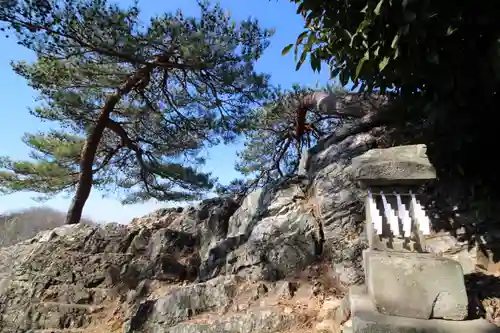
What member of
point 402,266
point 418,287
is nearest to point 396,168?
point 402,266

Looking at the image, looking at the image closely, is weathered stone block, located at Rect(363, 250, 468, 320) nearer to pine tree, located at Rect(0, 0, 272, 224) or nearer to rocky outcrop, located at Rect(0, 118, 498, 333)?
rocky outcrop, located at Rect(0, 118, 498, 333)

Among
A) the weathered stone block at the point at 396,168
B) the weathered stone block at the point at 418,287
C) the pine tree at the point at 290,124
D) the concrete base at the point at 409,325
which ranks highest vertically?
the pine tree at the point at 290,124

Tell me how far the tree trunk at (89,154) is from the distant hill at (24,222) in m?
9.10

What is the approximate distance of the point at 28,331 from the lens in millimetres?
3994

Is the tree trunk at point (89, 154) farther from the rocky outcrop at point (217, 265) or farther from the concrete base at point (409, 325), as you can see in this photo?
the concrete base at point (409, 325)

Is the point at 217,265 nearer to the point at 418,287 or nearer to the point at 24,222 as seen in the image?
the point at 418,287

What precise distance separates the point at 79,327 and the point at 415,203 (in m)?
4.08

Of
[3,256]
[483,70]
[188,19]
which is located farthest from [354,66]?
[3,256]

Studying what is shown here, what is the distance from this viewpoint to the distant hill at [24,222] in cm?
1451

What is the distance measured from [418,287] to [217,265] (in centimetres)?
289

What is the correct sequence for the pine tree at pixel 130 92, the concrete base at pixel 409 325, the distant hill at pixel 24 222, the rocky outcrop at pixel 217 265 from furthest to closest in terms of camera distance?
the distant hill at pixel 24 222 → the pine tree at pixel 130 92 → the rocky outcrop at pixel 217 265 → the concrete base at pixel 409 325

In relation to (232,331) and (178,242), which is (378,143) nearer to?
(232,331)

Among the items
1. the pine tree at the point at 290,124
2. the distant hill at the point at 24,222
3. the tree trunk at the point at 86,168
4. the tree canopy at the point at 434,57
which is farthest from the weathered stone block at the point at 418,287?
the distant hill at the point at 24,222

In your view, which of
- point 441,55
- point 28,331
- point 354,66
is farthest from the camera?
point 28,331
